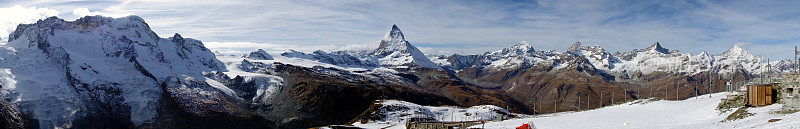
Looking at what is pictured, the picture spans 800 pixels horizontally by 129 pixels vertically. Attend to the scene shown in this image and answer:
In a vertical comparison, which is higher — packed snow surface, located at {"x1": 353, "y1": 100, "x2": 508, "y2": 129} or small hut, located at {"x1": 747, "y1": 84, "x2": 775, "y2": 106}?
small hut, located at {"x1": 747, "y1": 84, "x2": 775, "y2": 106}

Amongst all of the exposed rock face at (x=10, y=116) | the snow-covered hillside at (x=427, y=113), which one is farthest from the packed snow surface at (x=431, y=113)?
the exposed rock face at (x=10, y=116)

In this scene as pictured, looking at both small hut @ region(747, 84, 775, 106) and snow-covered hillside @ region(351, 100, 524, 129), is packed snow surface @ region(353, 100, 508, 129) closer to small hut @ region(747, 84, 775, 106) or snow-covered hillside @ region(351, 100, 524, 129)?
snow-covered hillside @ region(351, 100, 524, 129)

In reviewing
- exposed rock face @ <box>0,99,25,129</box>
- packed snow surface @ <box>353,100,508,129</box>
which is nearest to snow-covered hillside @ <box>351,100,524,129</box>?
packed snow surface @ <box>353,100,508,129</box>

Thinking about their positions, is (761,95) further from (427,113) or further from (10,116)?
(10,116)

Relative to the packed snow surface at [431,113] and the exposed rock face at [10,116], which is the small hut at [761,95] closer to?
the packed snow surface at [431,113]

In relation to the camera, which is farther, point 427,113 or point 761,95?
point 427,113

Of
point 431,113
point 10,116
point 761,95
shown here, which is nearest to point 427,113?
point 431,113

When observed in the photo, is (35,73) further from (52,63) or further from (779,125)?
(779,125)

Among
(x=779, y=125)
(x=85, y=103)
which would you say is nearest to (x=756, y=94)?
(x=779, y=125)
